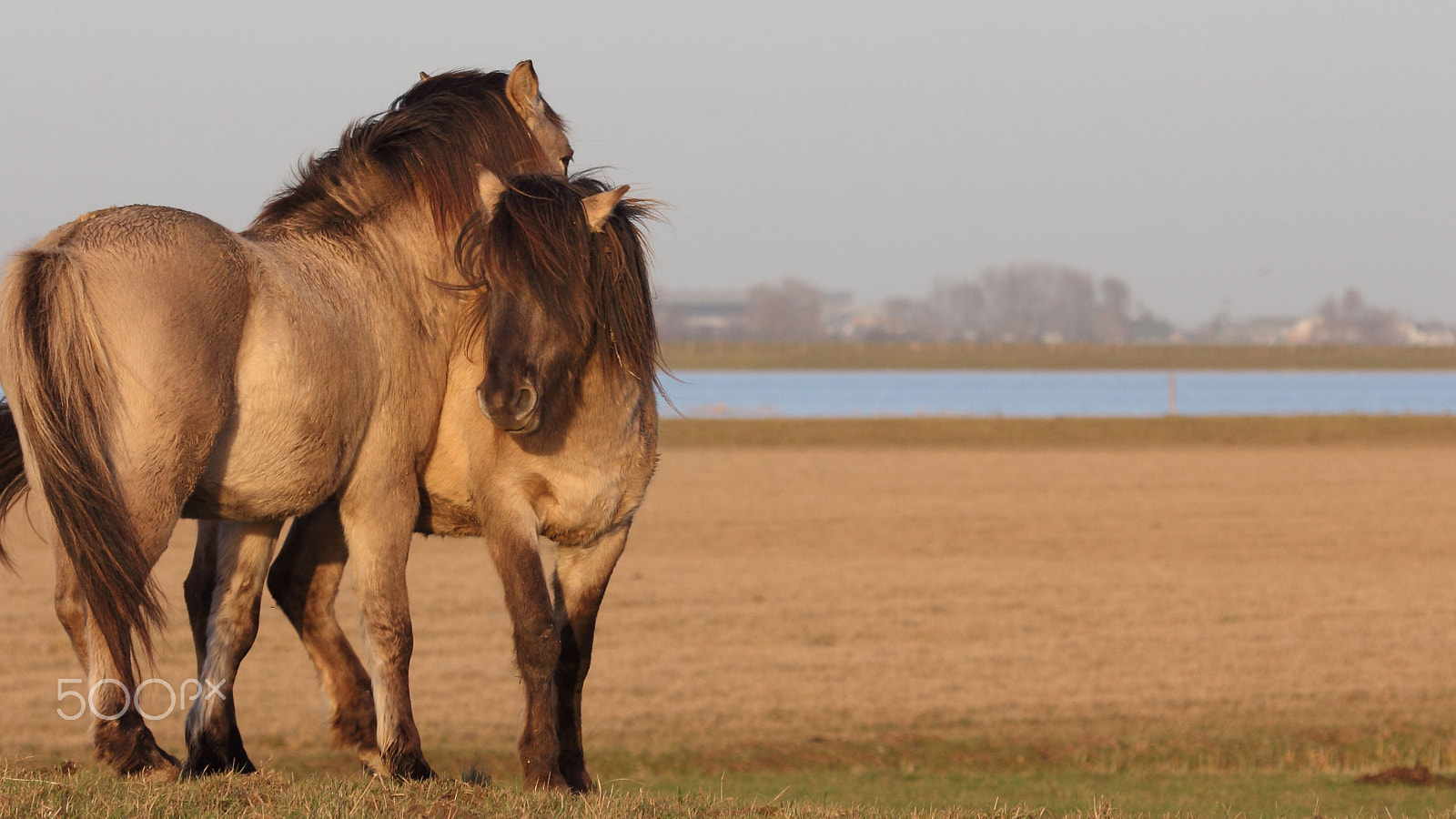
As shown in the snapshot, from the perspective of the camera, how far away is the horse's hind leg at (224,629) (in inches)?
220

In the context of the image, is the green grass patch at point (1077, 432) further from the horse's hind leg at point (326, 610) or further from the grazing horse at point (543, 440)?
the grazing horse at point (543, 440)

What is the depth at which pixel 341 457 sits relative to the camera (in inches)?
201

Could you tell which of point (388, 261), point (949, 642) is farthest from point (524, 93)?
point (949, 642)

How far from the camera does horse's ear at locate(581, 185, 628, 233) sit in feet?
18.4

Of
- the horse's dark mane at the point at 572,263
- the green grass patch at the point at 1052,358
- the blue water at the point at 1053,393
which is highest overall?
the horse's dark mane at the point at 572,263

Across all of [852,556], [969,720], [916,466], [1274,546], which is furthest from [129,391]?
[916,466]

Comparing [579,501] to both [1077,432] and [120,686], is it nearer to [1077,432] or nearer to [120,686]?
[120,686]

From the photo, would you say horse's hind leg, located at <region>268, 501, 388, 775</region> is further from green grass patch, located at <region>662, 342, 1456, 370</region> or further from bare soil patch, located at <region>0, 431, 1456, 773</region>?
green grass patch, located at <region>662, 342, 1456, 370</region>

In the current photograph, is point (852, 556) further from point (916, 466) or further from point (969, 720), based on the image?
point (916, 466)

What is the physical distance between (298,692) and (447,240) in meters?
8.74

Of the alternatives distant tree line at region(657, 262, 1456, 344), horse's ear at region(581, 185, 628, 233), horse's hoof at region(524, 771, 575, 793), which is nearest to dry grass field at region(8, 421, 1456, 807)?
horse's hoof at region(524, 771, 575, 793)

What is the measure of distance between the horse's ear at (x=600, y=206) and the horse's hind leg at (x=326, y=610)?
1.62 m

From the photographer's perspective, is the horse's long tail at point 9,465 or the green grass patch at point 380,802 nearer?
the green grass patch at point 380,802

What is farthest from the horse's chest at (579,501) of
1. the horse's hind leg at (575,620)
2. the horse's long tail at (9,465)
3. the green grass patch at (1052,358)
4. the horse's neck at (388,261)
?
the green grass patch at (1052,358)
